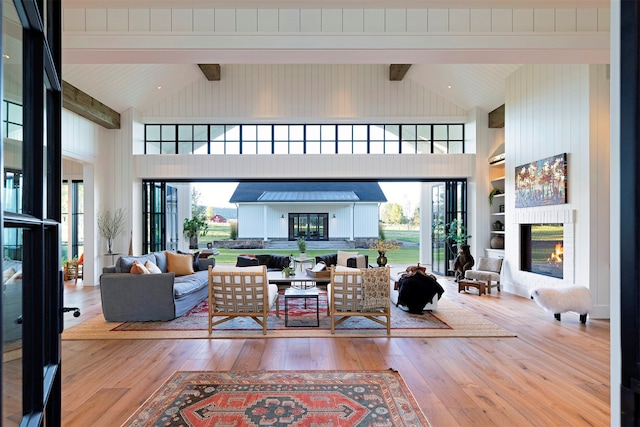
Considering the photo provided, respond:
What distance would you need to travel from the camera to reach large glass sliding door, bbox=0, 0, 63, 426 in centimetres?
83

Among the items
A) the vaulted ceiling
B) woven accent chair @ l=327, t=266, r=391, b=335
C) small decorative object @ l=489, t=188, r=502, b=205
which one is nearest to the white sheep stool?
woven accent chair @ l=327, t=266, r=391, b=335

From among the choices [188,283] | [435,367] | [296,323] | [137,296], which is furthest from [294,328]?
[137,296]

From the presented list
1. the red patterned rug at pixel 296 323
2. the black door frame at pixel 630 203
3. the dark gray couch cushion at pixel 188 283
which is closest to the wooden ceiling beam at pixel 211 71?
the dark gray couch cushion at pixel 188 283

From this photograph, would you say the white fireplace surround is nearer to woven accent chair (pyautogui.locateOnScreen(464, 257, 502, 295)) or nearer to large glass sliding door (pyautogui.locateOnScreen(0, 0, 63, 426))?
woven accent chair (pyautogui.locateOnScreen(464, 257, 502, 295))

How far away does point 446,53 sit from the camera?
3854 mm

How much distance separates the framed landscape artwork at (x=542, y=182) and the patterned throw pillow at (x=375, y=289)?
135 inches

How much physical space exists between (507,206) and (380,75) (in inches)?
170

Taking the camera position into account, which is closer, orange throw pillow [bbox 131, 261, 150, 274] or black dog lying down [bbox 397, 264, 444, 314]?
Result: orange throw pillow [bbox 131, 261, 150, 274]

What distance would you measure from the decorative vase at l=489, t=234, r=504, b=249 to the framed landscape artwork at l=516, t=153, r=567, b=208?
1.37 m

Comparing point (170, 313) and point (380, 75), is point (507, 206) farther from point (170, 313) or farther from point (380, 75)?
point (170, 313)

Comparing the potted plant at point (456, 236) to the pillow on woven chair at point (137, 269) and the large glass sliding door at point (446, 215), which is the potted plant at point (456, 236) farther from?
the pillow on woven chair at point (137, 269)

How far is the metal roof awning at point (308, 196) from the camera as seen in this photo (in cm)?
1530

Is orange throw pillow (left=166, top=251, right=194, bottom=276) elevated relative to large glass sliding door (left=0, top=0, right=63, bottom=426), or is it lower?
lower

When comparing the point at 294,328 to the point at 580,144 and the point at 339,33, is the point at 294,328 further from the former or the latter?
the point at 580,144
